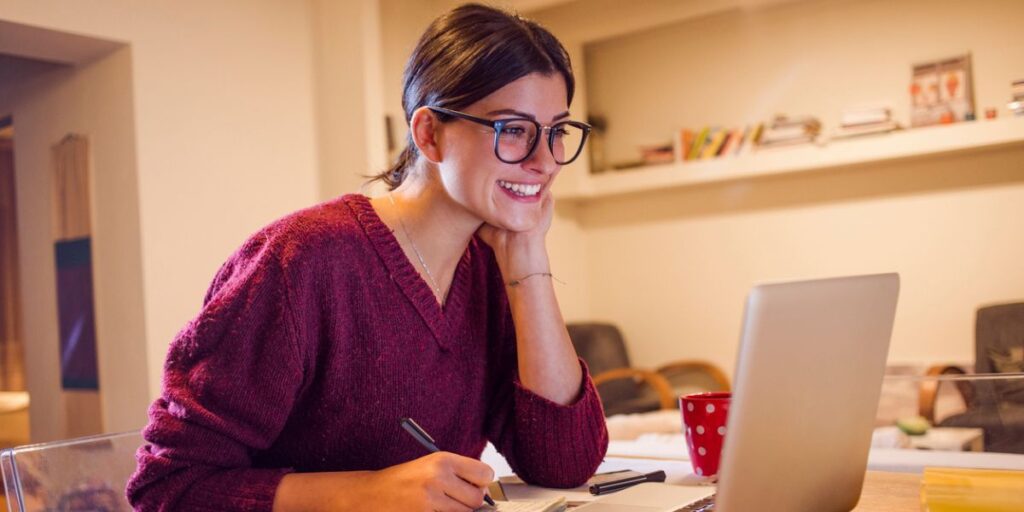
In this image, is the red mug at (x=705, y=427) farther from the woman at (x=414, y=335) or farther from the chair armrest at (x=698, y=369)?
the chair armrest at (x=698, y=369)

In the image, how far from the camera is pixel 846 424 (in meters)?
1.04

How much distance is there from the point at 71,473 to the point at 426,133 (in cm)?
67

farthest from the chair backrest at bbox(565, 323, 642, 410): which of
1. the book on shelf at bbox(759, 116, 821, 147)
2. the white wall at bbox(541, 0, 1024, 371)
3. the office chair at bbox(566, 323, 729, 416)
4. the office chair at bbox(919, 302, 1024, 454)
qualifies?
the office chair at bbox(919, 302, 1024, 454)

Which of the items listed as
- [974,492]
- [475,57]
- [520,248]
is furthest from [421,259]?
[974,492]

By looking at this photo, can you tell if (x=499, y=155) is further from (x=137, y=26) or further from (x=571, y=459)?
(x=137, y=26)

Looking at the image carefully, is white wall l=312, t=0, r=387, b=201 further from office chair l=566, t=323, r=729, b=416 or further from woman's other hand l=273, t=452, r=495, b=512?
woman's other hand l=273, t=452, r=495, b=512

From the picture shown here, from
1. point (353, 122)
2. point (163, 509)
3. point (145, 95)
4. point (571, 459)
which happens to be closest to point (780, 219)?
point (353, 122)

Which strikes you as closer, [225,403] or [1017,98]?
[225,403]

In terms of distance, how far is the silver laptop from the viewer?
0.85 meters

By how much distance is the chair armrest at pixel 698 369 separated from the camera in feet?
18.7

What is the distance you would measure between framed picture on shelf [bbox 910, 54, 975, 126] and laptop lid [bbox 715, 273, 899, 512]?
4.40 meters

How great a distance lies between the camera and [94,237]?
427cm

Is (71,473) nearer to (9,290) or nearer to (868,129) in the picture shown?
(868,129)

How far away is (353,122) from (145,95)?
108 cm
